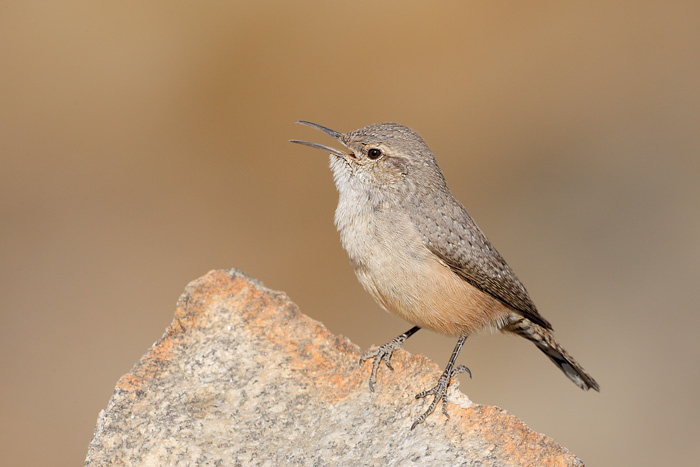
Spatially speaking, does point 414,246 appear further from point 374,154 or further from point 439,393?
point 439,393

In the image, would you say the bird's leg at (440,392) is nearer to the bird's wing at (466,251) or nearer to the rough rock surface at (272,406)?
the rough rock surface at (272,406)

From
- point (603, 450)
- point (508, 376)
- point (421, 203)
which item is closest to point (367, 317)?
point (508, 376)

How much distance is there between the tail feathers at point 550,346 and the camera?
571cm

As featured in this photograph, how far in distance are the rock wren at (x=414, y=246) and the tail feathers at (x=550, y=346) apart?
3 centimetres

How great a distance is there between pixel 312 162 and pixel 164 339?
20.6ft

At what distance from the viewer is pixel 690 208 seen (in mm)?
10250

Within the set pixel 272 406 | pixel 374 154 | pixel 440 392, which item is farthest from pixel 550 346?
pixel 272 406

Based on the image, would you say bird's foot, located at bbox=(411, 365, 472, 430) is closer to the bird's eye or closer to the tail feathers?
the tail feathers

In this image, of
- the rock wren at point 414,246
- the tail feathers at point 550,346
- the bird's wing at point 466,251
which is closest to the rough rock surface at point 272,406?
the rock wren at point 414,246

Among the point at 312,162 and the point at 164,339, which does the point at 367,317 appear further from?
the point at 164,339

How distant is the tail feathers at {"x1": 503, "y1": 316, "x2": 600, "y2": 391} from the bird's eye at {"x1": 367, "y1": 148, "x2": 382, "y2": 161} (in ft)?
4.92

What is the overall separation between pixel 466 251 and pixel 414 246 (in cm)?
44

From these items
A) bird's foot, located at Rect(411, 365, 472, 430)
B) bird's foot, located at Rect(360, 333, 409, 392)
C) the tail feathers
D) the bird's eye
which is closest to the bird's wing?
the tail feathers

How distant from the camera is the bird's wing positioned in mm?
5137
